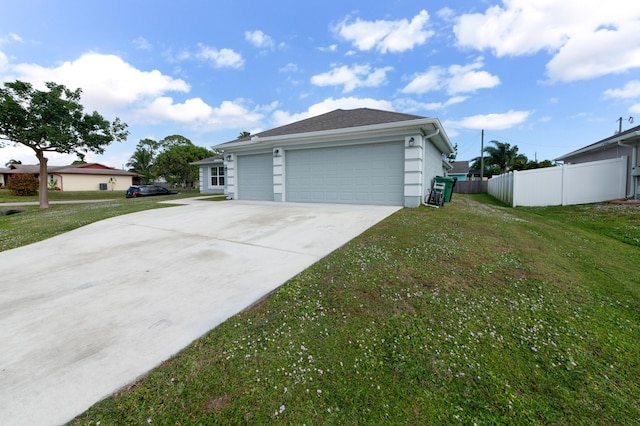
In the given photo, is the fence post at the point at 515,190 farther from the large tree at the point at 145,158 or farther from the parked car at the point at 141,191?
the large tree at the point at 145,158

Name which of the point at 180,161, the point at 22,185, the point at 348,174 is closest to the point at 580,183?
the point at 348,174

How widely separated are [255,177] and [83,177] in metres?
36.6

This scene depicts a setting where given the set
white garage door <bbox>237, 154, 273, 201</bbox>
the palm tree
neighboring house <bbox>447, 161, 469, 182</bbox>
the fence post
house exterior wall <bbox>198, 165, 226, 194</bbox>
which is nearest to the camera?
white garage door <bbox>237, 154, 273, 201</bbox>

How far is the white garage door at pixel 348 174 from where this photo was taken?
9844mm

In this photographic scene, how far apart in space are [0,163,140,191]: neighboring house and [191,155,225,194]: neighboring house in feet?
76.6

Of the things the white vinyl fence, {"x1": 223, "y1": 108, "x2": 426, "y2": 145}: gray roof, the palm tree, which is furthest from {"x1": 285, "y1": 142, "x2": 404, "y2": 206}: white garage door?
the palm tree

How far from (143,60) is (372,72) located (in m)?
11.6

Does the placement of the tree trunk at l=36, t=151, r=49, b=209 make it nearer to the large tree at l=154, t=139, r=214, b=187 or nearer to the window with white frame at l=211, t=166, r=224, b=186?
the window with white frame at l=211, t=166, r=224, b=186

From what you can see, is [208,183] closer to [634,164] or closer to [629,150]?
[634,164]

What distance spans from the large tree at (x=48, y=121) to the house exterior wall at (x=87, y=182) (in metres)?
26.0

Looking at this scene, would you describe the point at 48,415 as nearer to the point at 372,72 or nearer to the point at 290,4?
the point at 290,4

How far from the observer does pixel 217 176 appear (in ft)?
75.4

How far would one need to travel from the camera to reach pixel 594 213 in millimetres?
9594

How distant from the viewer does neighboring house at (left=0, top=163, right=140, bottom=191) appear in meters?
34.3
